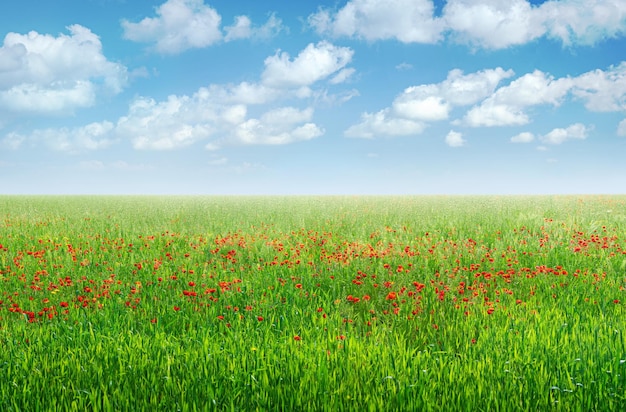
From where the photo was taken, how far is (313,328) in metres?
5.53

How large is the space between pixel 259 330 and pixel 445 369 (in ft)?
7.28

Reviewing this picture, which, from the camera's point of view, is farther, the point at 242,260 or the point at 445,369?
the point at 242,260

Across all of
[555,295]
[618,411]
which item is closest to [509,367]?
[618,411]

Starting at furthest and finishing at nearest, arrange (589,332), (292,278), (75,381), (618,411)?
(292,278), (589,332), (75,381), (618,411)

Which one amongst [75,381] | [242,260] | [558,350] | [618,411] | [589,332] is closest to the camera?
[618,411]

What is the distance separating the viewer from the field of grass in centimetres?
371

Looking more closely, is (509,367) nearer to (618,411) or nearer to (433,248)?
(618,411)

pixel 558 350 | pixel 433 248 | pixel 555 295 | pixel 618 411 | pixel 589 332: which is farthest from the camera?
pixel 433 248

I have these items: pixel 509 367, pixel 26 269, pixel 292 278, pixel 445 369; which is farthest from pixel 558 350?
pixel 26 269

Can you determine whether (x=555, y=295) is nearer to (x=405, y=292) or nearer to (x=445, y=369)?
(x=405, y=292)

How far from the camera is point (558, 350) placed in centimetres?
450

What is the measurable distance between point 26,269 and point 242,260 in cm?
390

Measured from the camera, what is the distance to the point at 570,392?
371 cm

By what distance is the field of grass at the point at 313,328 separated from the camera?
3713 millimetres
